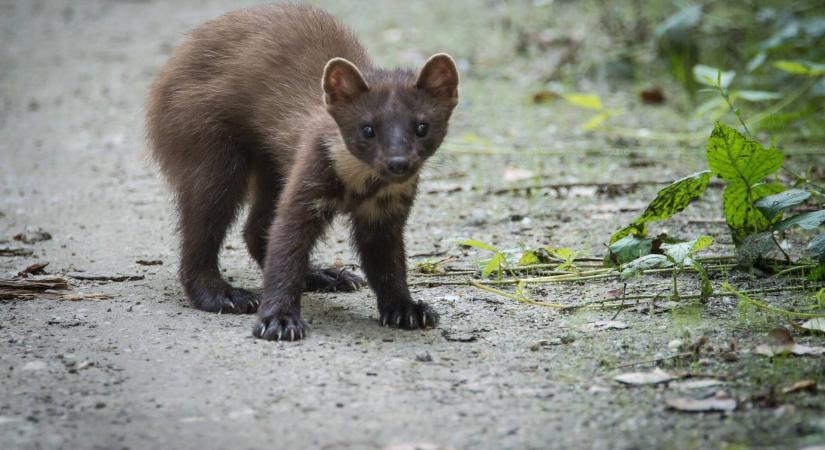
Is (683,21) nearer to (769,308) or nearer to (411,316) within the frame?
(769,308)

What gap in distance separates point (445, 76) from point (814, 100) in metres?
4.66

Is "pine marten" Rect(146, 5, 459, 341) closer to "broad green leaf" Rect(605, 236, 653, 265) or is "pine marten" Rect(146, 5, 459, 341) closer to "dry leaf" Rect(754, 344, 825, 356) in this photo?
"broad green leaf" Rect(605, 236, 653, 265)

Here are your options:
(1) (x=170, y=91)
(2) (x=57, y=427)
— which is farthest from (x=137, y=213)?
(2) (x=57, y=427)

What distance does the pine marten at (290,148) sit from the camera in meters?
4.86

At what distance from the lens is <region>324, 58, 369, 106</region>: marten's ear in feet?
15.9

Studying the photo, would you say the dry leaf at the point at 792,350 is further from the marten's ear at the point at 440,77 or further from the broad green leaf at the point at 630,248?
the marten's ear at the point at 440,77

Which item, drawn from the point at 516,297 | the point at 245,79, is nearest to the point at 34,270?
the point at 245,79

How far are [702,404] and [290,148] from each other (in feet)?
8.63

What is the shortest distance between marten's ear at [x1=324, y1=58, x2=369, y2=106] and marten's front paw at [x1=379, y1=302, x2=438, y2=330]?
1.05 metres

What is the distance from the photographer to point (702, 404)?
3.66m

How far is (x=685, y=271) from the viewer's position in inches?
215

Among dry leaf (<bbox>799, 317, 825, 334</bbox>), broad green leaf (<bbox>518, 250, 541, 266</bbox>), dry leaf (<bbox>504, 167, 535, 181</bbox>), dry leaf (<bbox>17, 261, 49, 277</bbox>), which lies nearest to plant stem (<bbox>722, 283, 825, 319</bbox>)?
dry leaf (<bbox>799, 317, 825, 334</bbox>)

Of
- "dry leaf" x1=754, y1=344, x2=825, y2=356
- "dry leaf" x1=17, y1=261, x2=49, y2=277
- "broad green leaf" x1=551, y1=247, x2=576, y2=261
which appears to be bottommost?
"dry leaf" x1=754, y1=344, x2=825, y2=356

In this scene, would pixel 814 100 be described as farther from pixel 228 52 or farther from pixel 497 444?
A: pixel 497 444
